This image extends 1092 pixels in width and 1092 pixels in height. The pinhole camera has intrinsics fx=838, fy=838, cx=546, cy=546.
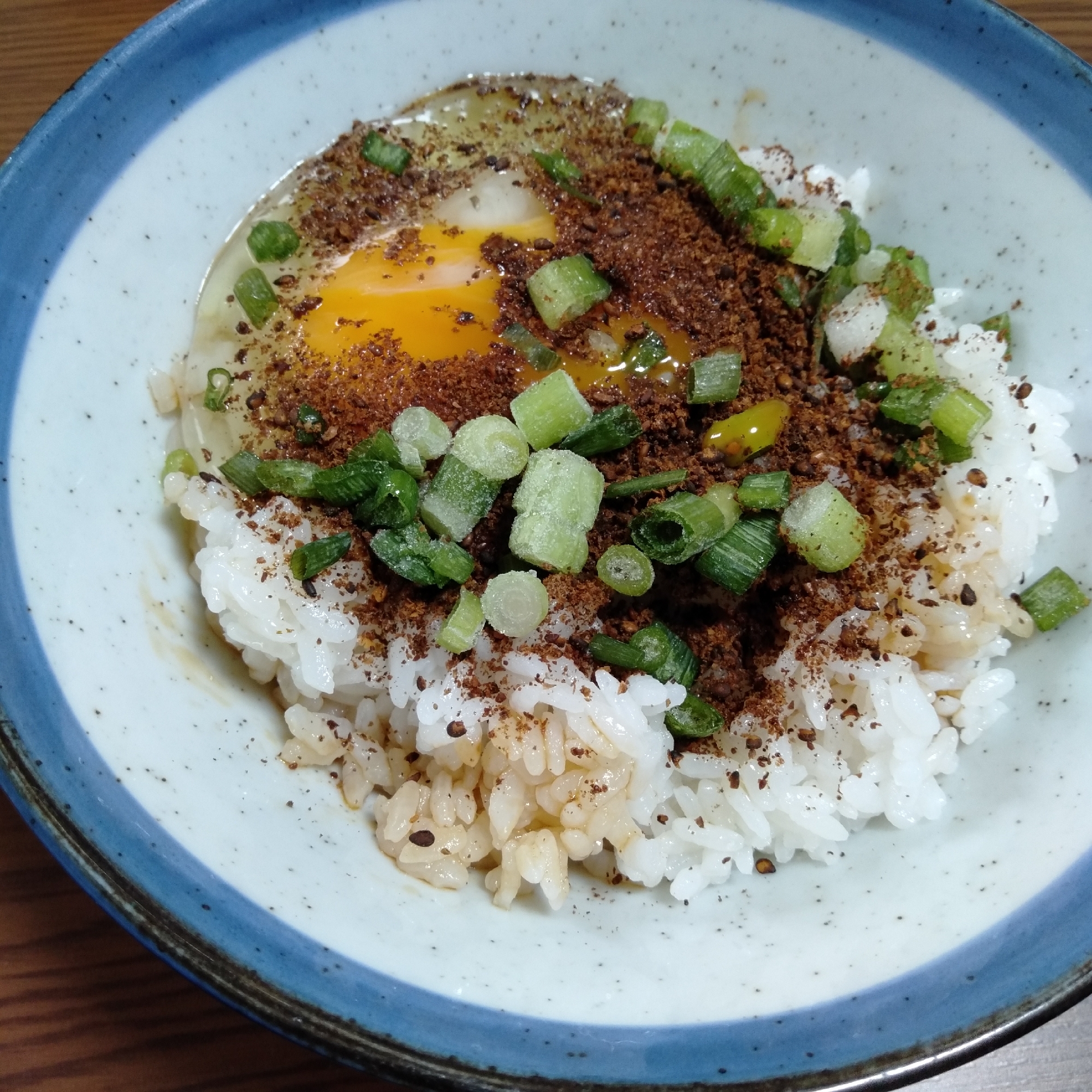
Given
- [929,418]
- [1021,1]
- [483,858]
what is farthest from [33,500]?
[1021,1]

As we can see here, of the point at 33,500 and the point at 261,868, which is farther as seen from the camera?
the point at 33,500

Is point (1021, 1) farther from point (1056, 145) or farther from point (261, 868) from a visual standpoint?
point (261, 868)

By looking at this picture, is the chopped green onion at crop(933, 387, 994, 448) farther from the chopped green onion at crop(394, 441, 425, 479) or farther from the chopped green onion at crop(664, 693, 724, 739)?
the chopped green onion at crop(394, 441, 425, 479)

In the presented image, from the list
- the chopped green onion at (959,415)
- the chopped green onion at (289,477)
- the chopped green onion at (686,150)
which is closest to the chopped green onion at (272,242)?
the chopped green onion at (289,477)

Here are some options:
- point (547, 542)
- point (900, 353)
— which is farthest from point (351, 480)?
point (900, 353)

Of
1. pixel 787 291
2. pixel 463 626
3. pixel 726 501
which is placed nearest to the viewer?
pixel 463 626

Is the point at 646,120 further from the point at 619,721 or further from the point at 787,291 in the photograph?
the point at 619,721

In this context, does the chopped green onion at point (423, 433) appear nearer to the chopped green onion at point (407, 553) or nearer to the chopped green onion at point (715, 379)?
the chopped green onion at point (407, 553)
